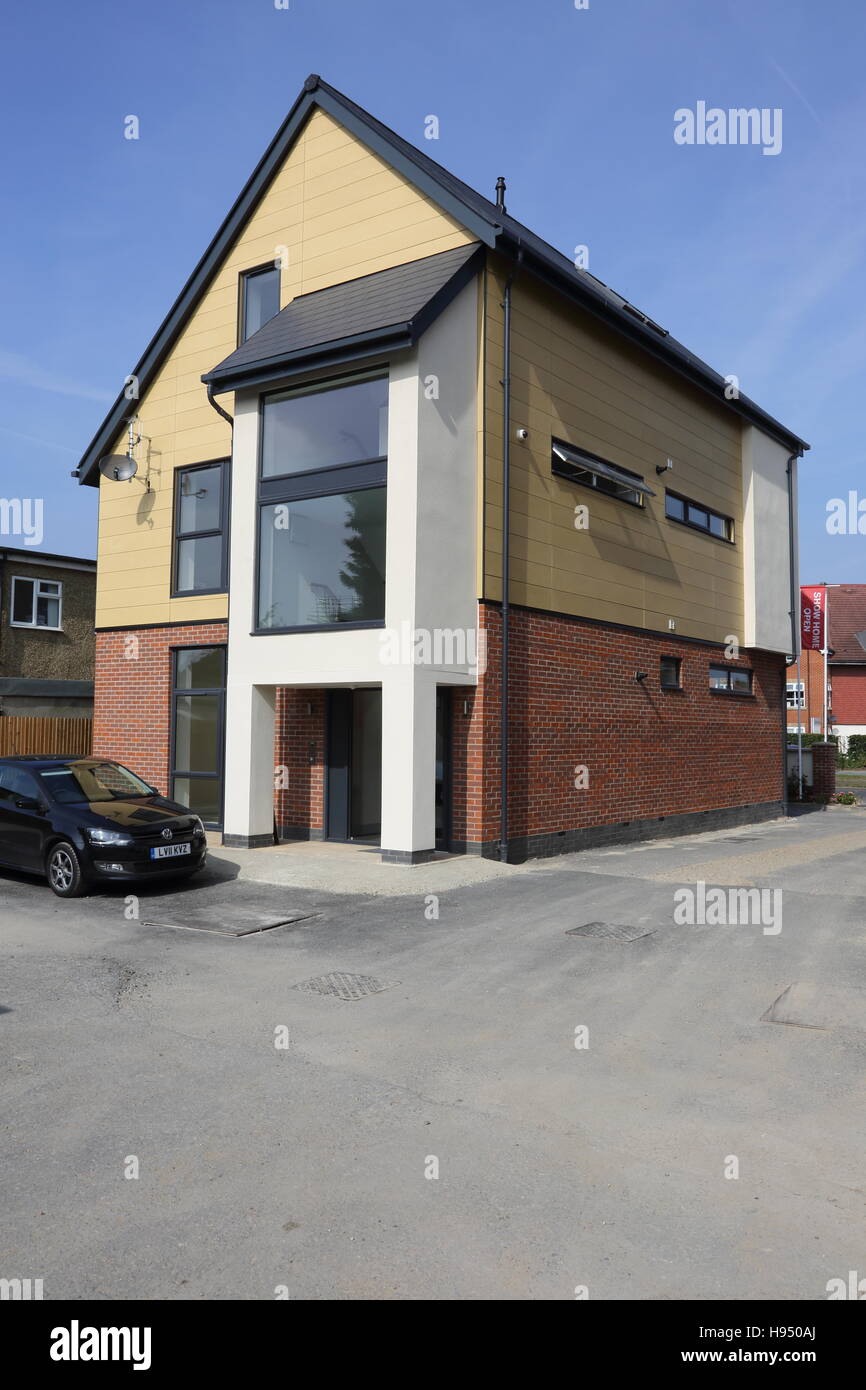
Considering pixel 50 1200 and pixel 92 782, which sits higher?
pixel 92 782

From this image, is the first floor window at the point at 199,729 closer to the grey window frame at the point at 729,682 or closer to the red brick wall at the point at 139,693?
the red brick wall at the point at 139,693

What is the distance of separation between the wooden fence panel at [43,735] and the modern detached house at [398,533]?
2.05 metres

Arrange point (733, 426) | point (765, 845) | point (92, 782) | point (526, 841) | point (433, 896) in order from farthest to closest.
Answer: point (733, 426), point (765, 845), point (526, 841), point (92, 782), point (433, 896)

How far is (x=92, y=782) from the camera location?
11.7 m

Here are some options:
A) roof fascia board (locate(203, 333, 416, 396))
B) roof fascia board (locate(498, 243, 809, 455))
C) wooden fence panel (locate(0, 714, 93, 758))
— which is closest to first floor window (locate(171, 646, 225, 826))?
wooden fence panel (locate(0, 714, 93, 758))

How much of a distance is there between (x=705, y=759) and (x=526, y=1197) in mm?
15961

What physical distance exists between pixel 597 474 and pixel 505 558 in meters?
3.25

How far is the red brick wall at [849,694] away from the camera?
5444 centimetres

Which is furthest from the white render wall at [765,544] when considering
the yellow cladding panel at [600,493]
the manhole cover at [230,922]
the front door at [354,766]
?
the manhole cover at [230,922]

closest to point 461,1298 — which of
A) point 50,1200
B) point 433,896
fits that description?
point 50,1200

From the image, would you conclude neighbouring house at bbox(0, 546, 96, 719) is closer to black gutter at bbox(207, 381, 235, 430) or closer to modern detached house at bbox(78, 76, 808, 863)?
modern detached house at bbox(78, 76, 808, 863)
